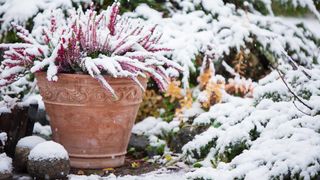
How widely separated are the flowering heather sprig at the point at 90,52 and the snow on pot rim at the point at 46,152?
0.40 metres

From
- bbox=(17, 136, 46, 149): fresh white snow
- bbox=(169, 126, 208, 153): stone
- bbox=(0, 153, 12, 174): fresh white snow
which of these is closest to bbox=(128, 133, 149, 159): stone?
bbox=(169, 126, 208, 153): stone

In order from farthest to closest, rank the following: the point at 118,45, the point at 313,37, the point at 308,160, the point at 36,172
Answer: the point at 313,37, the point at 118,45, the point at 36,172, the point at 308,160

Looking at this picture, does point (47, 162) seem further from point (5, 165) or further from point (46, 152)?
point (5, 165)

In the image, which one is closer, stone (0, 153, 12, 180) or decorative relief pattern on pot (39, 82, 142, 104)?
stone (0, 153, 12, 180)

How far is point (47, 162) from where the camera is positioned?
2.71m

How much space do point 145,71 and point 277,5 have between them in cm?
237

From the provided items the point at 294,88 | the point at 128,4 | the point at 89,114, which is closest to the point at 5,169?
the point at 89,114

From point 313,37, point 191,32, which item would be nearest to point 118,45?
point 191,32

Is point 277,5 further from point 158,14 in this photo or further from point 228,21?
point 158,14

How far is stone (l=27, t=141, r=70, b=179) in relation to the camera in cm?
271

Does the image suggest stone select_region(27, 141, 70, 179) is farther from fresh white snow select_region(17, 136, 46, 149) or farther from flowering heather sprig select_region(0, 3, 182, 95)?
flowering heather sprig select_region(0, 3, 182, 95)

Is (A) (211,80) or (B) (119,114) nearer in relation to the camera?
(B) (119,114)

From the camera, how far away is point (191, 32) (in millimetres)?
4184

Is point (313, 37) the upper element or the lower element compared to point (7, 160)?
upper
